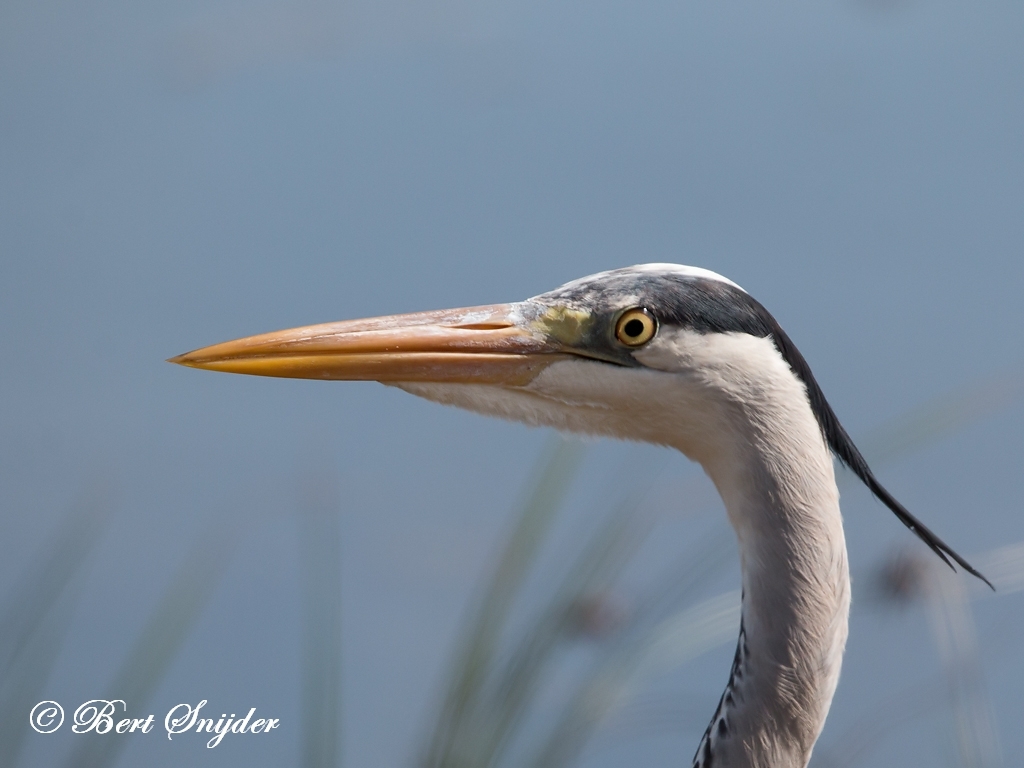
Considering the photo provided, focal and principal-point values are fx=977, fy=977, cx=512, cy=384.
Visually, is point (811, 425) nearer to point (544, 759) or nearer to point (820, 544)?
point (820, 544)

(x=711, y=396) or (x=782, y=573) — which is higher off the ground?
(x=711, y=396)

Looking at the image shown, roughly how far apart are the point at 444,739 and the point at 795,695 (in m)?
0.49

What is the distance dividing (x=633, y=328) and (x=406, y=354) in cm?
18

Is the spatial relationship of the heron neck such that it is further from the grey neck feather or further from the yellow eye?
the yellow eye

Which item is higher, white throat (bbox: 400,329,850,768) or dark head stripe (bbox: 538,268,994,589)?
dark head stripe (bbox: 538,268,994,589)

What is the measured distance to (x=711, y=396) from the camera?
29.3 inches

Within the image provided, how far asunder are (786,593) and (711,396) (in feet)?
0.51

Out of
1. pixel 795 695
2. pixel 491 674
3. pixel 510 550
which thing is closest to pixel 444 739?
pixel 491 674

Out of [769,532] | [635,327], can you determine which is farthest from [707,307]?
[769,532]

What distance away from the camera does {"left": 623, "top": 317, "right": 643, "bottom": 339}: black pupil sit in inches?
29.5

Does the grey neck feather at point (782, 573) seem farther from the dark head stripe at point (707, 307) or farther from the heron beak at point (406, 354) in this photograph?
the heron beak at point (406, 354)

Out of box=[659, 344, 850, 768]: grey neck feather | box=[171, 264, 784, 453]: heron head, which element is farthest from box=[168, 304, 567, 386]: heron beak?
box=[659, 344, 850, 768]: grey neck feather

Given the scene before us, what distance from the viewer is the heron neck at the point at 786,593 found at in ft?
2.38

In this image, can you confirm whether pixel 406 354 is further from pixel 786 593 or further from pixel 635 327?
pixel 786 593
